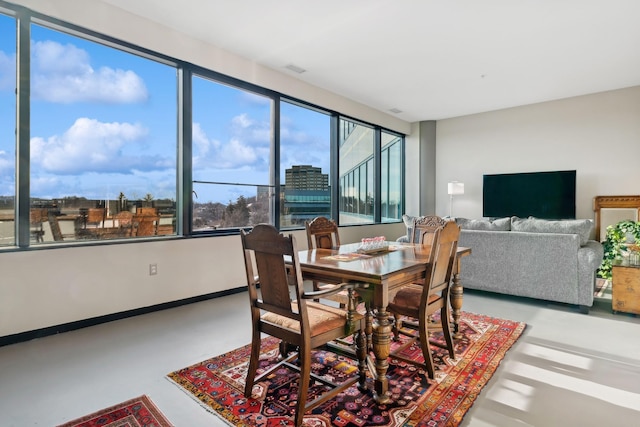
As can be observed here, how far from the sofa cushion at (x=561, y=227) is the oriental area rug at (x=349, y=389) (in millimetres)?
1550

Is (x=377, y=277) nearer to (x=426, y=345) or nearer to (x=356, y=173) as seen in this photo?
(x=426, y=345)

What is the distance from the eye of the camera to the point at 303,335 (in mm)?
1712

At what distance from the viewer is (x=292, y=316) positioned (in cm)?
176

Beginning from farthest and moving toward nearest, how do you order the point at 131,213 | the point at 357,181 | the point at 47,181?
1. the point at 357,181
2. the point at 131,213
3. the point at 47,181

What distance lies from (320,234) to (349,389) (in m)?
1.37

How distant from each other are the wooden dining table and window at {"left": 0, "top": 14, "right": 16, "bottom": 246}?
93.8 inches

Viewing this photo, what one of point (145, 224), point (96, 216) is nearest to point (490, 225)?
point (145, 224)

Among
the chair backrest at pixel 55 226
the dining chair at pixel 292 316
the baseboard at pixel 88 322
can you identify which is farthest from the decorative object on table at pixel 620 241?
the chair backrest at pixel 55 226

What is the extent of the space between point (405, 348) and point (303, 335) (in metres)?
1.25

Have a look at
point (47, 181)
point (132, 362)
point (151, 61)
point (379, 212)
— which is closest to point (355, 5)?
point (151, 61)

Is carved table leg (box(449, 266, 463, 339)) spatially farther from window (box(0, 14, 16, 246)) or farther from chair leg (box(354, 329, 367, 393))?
window (box(0, 14, 16, 246))

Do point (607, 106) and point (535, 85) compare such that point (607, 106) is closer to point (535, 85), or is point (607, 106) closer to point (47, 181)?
point (535, 85)

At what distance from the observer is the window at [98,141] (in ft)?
9.99

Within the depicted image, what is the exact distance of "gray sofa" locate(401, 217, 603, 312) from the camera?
11.6 ft
